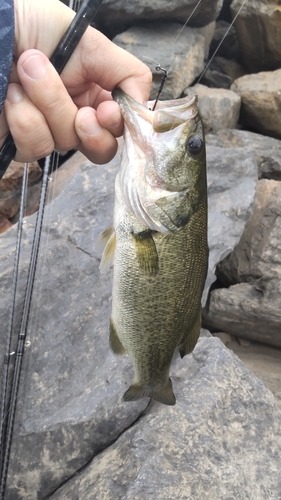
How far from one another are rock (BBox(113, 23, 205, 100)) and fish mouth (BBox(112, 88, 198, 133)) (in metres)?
3.34

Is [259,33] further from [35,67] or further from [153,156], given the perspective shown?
[35,67]

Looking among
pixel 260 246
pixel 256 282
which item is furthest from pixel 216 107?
pixel 256 282

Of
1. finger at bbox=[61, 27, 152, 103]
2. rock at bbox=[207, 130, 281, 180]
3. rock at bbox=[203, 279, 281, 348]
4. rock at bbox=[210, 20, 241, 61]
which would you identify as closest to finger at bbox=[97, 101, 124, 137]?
finger at bbox=[61, 27, 152, 103]

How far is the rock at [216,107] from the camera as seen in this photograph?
469 centimetres

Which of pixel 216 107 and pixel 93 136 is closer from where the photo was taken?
pixel 93 136

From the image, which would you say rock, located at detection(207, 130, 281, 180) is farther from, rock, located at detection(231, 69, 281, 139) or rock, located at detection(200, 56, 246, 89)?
rock, located at detection(200, 56, 246, 89)

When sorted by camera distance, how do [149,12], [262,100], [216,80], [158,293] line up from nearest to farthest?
[158,293] < [149,12] < [262,100] < [216,80]

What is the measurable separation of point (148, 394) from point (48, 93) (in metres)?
1.12

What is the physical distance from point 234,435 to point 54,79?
1706 millimetres

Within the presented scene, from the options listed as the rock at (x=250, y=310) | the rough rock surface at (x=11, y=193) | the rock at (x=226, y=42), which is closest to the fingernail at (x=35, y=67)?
the rock at (x=250, y=310)

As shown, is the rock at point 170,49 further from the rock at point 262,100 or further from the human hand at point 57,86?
the human hand at point 57,86

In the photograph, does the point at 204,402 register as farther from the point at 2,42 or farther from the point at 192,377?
the point at 2,42

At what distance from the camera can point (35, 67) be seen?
4.00 feet

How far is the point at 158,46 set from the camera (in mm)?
4844
